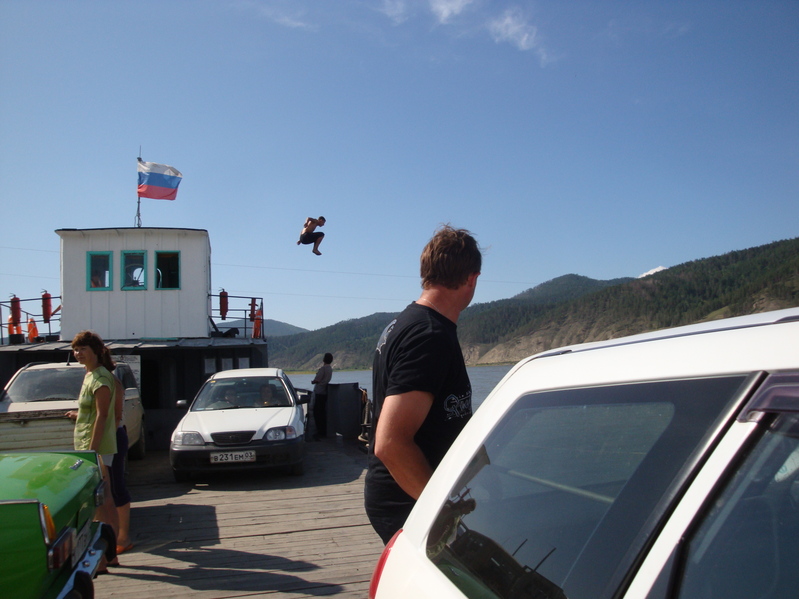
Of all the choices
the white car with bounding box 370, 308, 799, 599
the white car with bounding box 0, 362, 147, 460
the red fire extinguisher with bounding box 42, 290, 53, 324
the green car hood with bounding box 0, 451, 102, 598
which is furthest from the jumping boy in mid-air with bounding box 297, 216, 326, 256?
the red fire extinguisher with bounding box 42, 290, 53, 324

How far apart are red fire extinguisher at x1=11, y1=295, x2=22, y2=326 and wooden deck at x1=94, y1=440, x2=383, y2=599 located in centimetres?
1000

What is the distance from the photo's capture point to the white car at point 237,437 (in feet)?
28.2

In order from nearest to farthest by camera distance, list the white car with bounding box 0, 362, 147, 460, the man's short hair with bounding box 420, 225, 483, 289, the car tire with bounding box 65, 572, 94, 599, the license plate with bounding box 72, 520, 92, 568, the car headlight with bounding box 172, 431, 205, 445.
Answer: the man's short hair with bounding box 420, 225, 483, 289
the car tire with bounding box 65, 572, 94, 599
the license plate with bounding box 72, 520, 92, 568
the white car with bounding box 0, 362, 147, 460
the car headlight with bounding box 172, 431, 205, 445

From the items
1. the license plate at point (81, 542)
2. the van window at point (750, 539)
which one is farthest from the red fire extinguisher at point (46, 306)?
the van window at point (750, 539)

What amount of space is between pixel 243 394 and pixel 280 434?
1.65m

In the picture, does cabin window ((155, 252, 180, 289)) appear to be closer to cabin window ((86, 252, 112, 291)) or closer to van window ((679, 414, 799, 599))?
cabin window ((86, 252, 112, 291))

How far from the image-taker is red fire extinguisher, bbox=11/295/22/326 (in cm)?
1700

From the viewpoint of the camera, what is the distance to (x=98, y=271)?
1631cm

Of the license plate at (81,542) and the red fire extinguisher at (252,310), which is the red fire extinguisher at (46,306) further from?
the license plate at (81,542)

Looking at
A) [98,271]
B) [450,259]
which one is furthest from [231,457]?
[98,271]

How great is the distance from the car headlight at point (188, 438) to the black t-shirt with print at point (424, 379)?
6861 millimetres

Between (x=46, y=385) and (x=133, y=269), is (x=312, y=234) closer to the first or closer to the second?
(x=46, y=385)

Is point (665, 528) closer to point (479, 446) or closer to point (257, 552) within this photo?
point (479, 446)

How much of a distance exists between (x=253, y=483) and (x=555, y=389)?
323 inches
